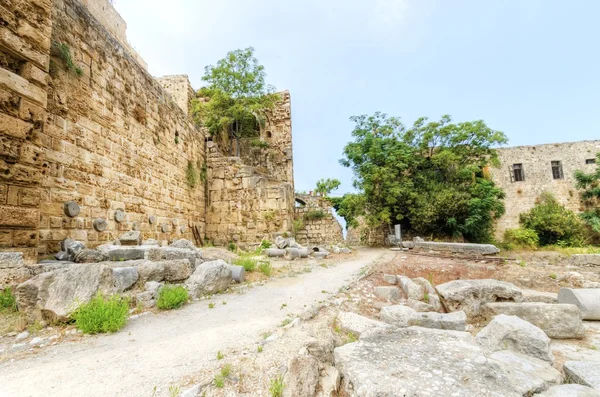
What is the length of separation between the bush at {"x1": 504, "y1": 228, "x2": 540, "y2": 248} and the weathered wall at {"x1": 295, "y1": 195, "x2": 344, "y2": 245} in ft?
36.2

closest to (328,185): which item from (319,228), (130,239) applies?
(319,228)

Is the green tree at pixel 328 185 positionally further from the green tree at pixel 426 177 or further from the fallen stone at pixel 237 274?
the fallen stone at pixel 237 274

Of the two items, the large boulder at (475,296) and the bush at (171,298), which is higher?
the bush at (171,298)

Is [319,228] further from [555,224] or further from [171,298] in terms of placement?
[555,224]

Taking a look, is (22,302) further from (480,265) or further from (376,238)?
(376,238)

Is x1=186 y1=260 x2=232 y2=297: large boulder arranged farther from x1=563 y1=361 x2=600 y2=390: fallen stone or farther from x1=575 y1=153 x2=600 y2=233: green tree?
x1=575 y1=153 x2=600 y2=233: green tree

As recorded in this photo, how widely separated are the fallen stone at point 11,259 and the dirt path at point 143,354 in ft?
5.68

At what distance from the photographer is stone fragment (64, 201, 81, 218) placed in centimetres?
507

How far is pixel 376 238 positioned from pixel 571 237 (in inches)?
Result: 464

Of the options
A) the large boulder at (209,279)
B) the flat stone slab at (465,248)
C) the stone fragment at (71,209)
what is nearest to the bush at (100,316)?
the large boulder at (209,279)

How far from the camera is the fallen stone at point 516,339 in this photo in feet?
8.22

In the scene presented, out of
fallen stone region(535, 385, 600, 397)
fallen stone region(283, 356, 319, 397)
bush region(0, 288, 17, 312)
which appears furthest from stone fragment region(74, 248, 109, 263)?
fallen stone region(535, 385, 600, 397)

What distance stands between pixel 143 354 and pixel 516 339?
3.43 meters

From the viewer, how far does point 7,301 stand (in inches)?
122
